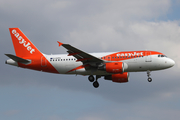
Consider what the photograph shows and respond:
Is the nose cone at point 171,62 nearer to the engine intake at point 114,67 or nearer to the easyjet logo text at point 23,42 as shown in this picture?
the engine intake at point 114,67

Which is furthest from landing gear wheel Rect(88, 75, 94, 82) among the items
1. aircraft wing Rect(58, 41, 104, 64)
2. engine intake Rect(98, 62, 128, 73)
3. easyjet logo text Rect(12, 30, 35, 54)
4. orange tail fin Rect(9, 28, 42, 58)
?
easyjet logo text Rect(12, 30, 35, 54)

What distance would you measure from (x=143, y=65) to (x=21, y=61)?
61.9 feet

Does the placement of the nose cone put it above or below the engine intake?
above

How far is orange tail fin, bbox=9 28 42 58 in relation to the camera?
1936 inches

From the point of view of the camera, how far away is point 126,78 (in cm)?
4784

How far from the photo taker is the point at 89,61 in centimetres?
4459

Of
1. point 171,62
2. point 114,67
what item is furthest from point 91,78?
point 171,62

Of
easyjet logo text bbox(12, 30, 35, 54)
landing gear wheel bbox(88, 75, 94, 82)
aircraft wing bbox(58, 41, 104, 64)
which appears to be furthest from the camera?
easyjet logo text bbox(12, 30, 35, 54)

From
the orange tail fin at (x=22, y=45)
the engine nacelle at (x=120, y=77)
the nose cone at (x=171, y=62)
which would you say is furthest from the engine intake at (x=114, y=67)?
the orange tail fin at (x=22, y=45)

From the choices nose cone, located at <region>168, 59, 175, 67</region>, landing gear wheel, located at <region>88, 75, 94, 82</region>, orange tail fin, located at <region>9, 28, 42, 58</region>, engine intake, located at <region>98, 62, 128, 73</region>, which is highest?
orange tail fin, located at <region>9, 28, 42, 58</region>

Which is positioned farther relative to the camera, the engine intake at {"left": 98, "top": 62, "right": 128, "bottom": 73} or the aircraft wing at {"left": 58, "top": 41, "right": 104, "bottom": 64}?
the engine intake at {"left": 98, "top": 62, "right": 128, "bottom": 73}

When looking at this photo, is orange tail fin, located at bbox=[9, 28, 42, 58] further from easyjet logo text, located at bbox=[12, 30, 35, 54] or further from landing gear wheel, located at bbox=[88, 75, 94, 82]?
landing gear wheel, located at bbox=[88, 75, 94, 82]

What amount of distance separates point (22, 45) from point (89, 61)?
41.1ft

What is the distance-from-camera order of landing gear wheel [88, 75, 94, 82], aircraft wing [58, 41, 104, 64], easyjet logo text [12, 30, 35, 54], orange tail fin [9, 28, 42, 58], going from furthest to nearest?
easyjet logo text [12, 30, 35, 54], orange tail fin [9, 28, 42, 58], landing gear wheel [88, 75, 94, 82], aircraft wing [58, 41, 104, 64]
